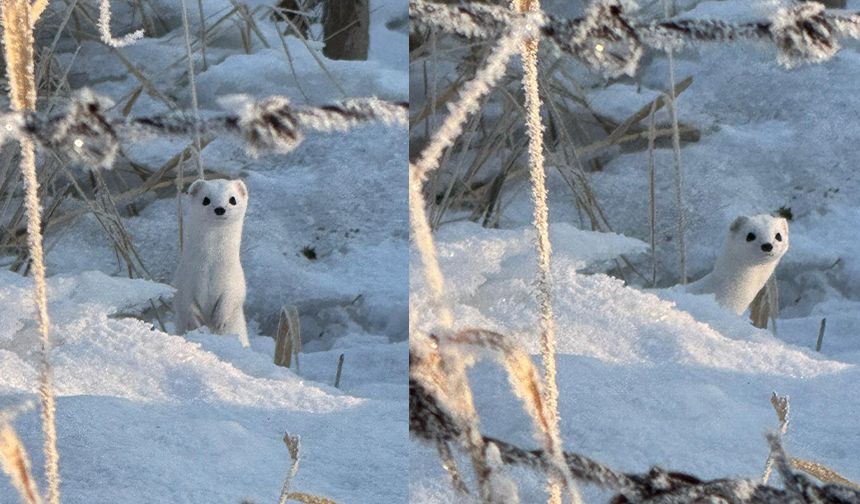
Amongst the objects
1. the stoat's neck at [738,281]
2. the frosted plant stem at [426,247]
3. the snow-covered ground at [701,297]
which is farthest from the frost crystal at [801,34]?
the frosted plant stem at [426,247]

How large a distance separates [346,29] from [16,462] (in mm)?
392

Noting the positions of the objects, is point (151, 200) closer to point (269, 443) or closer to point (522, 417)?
point (269, 443)

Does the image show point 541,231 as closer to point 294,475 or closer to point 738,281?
point 738,281

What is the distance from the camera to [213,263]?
0.78 m

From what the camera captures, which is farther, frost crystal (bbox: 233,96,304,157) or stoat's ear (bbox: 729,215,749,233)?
frost crystal (bbox: 233,96,304,157)

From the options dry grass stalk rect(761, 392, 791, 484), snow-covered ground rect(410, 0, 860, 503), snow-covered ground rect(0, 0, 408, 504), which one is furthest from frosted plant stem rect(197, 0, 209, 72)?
dry grass stalk rect(761, 392, 791, 484)

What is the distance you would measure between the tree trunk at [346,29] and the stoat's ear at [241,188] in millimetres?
119

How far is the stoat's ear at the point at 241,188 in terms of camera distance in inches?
32.6

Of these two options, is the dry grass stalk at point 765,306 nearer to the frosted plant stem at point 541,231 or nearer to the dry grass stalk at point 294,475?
the frosted plant stem at point 541,231

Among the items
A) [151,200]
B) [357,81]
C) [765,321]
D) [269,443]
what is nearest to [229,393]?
[269,443]

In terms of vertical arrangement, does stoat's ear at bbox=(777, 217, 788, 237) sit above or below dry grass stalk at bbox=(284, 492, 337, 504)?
above

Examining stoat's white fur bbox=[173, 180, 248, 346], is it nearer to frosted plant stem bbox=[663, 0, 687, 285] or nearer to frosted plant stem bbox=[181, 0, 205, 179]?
frosted plant stem bbox=[181, 0, 205, 179]

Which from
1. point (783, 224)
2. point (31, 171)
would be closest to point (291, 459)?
point (31, 171)

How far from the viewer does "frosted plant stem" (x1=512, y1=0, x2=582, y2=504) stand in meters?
0.65
